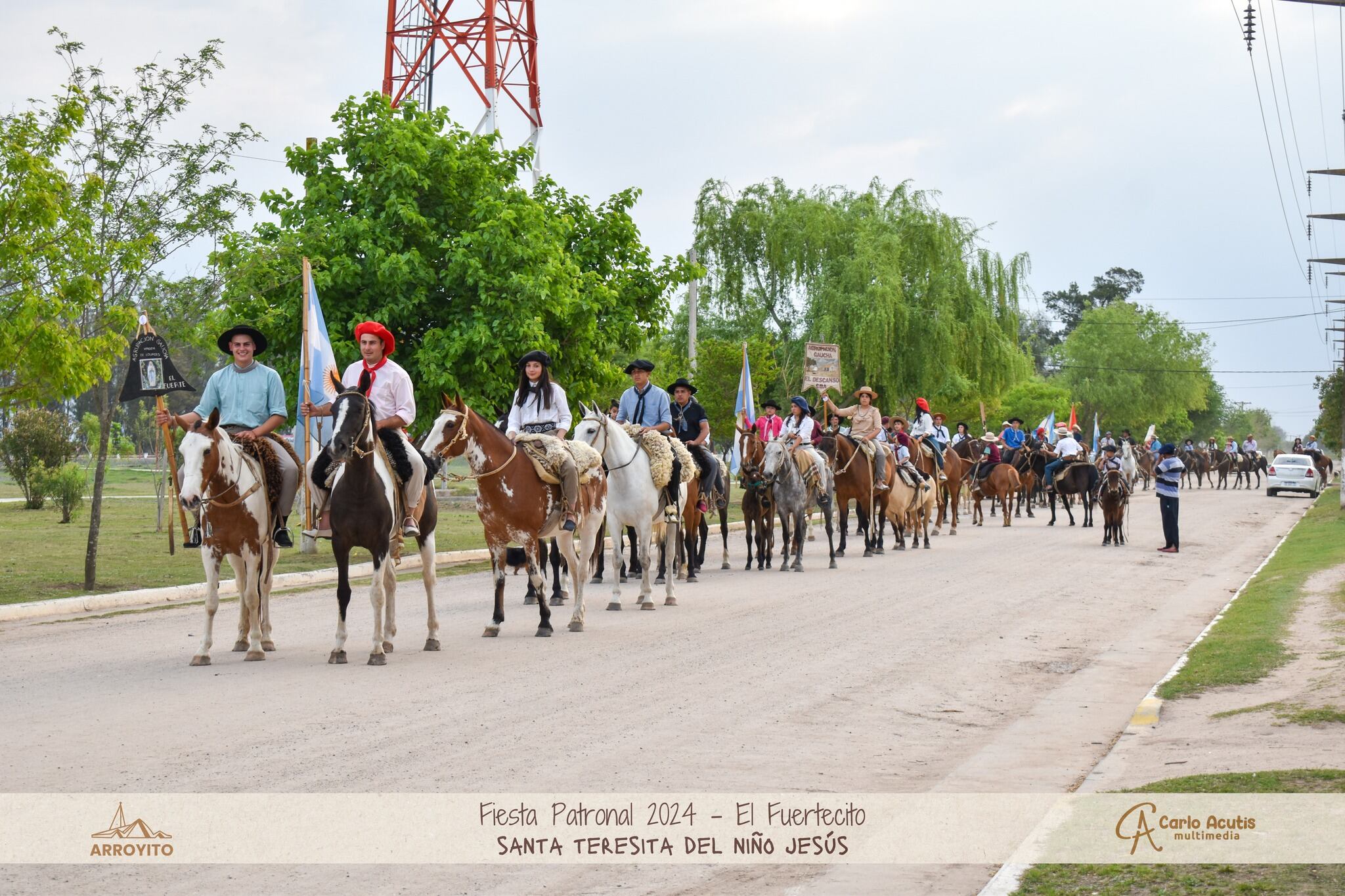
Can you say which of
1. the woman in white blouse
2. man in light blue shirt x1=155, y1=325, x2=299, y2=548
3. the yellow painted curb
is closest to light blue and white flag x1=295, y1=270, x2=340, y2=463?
the woman in white blouse

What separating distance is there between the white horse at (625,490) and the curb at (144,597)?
281 cm

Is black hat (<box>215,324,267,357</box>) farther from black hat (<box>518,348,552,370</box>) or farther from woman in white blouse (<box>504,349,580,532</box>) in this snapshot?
black hat (<box>518,348,552,370</box>)

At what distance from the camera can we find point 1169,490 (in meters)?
25.1

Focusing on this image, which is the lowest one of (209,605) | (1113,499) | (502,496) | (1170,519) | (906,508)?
(209,605)

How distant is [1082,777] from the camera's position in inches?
303

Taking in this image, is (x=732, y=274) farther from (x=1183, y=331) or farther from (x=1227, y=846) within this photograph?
(x=1183, y=331)

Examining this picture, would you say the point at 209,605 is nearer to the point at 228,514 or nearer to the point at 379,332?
the point at 228,514

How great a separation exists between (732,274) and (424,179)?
935 inches

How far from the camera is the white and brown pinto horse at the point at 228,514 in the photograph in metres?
10.5

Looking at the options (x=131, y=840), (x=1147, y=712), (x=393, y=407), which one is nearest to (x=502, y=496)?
(x=393, y=407)

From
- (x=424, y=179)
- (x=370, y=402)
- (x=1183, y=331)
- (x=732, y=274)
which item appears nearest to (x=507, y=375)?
(x=424, y=179)

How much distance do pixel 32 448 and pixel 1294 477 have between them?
150 feet

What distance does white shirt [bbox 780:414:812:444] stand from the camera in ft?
74.5

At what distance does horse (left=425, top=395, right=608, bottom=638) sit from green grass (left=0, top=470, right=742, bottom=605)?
11.7ft
